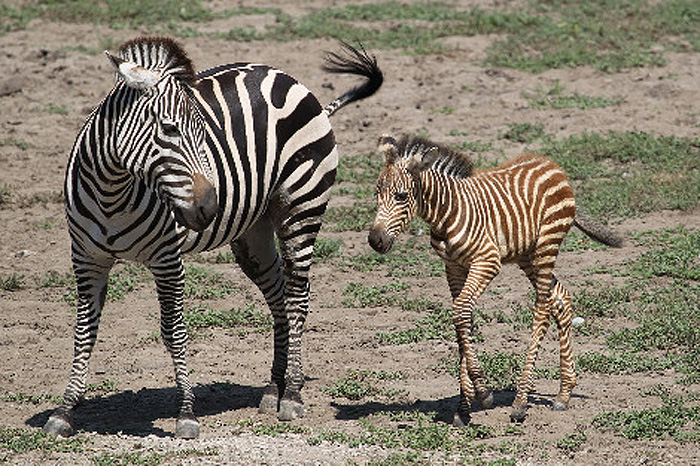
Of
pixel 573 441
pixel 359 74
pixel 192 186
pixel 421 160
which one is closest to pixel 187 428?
pixel 192 186

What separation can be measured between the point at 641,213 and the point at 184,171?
640 centimetres

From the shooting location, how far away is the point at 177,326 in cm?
736

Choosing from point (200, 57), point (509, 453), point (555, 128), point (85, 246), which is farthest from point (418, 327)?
point (200, 57)

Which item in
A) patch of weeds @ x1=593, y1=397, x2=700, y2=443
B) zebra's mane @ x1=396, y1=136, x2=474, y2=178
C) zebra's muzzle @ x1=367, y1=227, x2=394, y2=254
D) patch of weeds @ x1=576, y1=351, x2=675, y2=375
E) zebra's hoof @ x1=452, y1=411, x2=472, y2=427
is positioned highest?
zebra's mane @ x1=396, y1=136, x2=474, y2=178

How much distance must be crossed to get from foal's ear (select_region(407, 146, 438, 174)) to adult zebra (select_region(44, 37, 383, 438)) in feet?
3.14

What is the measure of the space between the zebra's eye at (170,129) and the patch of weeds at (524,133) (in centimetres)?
748

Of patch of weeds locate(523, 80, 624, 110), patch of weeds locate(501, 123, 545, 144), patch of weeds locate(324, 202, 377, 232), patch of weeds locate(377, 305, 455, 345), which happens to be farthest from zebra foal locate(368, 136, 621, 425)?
patch of weeds locate(523, 80, 624, 110)

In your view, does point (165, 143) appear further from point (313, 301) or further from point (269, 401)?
point (313, 301)

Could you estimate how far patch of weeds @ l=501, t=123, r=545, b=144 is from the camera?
534 inches

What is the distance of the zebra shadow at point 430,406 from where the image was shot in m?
7.68

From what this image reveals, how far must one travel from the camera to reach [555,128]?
13828mm

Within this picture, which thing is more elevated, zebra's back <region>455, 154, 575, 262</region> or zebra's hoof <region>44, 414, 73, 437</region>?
zebra's back <region>455, 154, 575, 262</region>

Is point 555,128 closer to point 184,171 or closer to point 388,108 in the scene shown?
point 388,108

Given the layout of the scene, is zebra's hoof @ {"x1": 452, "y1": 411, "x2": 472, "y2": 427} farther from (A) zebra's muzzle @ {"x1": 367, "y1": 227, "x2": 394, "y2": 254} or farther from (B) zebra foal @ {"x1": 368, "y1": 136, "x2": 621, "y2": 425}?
(A) zebra's muzzle @ {"x1": 367, "y1": 227, "x2": 394, "y2": 254}
